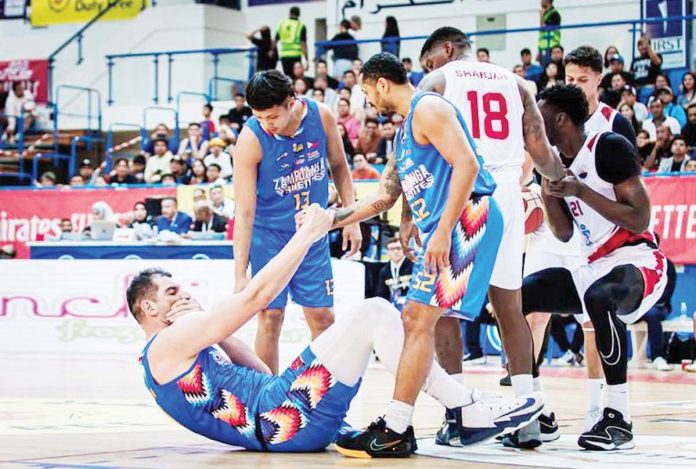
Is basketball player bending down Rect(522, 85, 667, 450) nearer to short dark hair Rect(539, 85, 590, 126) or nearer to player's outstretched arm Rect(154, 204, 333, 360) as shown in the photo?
short dark hair Rect(539, 85, 590, 126)

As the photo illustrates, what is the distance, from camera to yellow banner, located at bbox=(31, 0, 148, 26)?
84.0ft

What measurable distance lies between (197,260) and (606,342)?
27.5 feet

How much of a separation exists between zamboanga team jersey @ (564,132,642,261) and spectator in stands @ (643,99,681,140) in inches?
409

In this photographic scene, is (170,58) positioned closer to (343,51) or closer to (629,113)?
(343,51)

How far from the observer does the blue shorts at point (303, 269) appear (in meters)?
6.82

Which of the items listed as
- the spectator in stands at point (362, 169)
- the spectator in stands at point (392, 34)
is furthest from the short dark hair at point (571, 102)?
the spectator in stands at point (392, 34)

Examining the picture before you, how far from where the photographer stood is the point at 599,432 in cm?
546

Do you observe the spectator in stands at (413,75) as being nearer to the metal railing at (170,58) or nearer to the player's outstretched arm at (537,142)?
the metal railing at (170,58)

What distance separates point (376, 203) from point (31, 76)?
69.8 feet

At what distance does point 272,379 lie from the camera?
5141mm

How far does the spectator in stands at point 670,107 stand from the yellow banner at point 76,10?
498 inches

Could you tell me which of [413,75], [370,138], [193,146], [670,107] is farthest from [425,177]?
[193,146]

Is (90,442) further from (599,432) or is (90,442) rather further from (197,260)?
(197,260)

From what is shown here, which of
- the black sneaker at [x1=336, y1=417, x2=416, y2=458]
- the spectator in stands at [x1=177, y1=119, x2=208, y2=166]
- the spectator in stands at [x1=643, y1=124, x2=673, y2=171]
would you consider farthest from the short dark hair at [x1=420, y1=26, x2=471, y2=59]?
the spectator in stands at [x1=177, y1=119, x2=208, y2=166]
